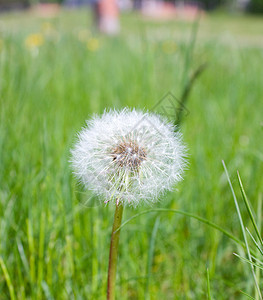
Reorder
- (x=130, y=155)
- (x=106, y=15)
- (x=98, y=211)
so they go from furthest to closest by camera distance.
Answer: (x=106, y=15) → (x=98, y=211) → (x=130, y=155)

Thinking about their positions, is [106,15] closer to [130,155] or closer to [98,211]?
[98,211]

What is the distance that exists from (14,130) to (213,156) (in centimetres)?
74

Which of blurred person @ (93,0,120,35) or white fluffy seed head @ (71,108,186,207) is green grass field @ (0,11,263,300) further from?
blurred person @ (93,0,120,35)

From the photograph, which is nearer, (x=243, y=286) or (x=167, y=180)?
(x=167, y=180)

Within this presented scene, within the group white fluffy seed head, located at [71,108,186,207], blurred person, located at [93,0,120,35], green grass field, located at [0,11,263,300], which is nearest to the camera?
white fluffy seed head, located at [71,108,186,207]

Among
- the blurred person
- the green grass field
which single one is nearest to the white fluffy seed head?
the green grass field

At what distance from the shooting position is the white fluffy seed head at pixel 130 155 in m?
0.58

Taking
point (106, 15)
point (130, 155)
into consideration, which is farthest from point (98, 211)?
point (106, 15)

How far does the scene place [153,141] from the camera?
62 centimetres

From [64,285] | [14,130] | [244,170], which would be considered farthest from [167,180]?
[244,170]

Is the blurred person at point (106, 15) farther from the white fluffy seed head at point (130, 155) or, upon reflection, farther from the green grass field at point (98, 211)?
the white fluffy seed head at point (130, 155)

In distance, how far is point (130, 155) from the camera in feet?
1.94

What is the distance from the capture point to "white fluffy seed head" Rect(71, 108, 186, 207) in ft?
1.92

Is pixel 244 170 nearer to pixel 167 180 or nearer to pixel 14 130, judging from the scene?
pixel 14 130
